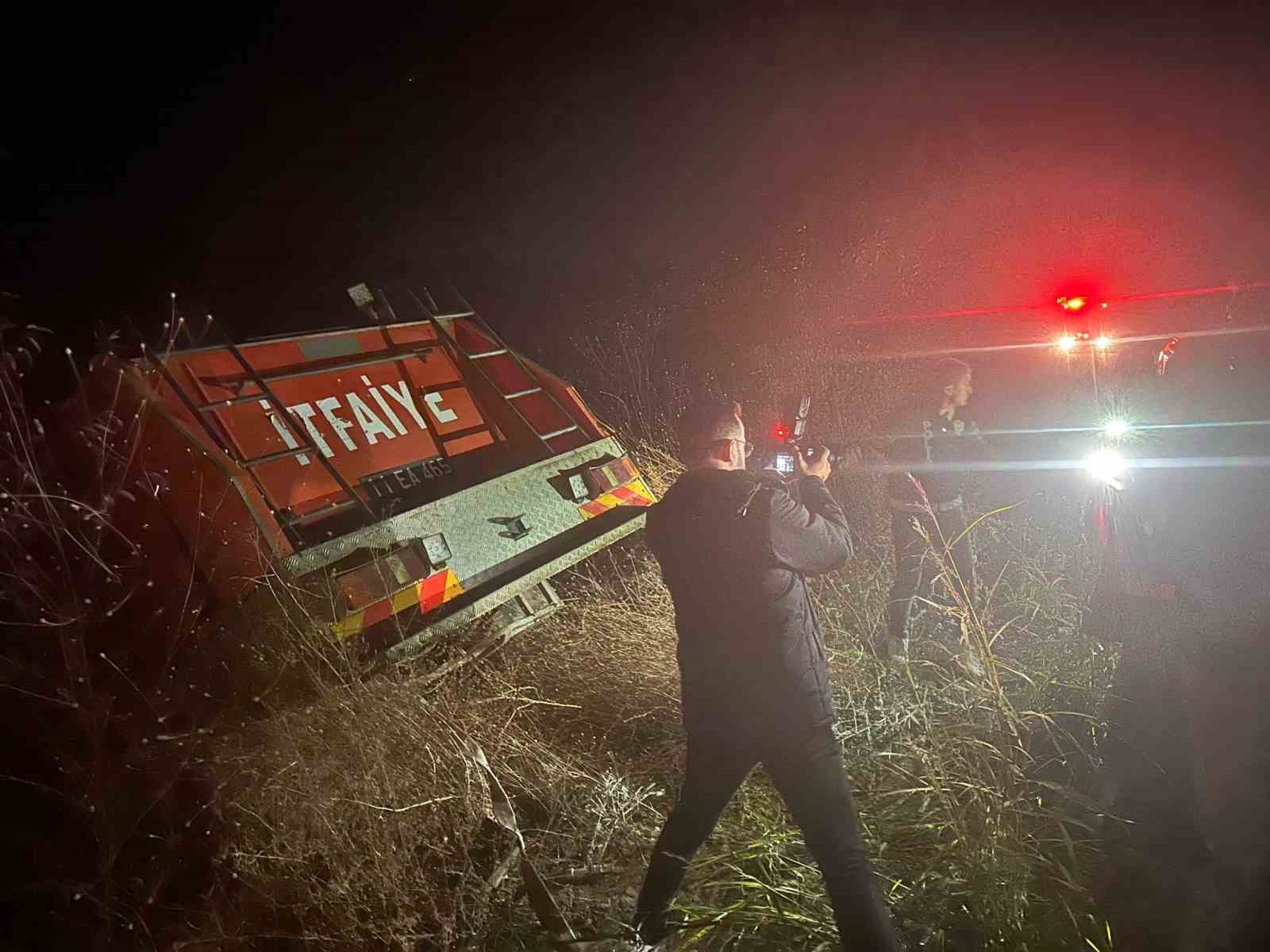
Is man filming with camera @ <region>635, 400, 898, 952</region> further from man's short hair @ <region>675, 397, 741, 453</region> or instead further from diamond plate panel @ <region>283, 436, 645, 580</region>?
diamond plate panel @ <region>283, 436, 645, 580</region>

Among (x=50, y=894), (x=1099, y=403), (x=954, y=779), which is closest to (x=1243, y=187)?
(x=1099, y=403)

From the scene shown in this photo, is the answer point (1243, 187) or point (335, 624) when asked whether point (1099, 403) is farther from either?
point (335, 624)

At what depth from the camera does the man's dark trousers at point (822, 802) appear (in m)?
1.84

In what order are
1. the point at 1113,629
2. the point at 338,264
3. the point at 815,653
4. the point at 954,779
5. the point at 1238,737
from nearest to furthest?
the point at 815,653, the point at 954,779, the point at 1238,737, the point at 1113,629, the point at 338,264

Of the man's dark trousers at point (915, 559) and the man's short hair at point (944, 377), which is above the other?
the man's short hair at point (944, 377)

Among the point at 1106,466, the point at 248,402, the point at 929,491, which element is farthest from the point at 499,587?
the point at 1106,466

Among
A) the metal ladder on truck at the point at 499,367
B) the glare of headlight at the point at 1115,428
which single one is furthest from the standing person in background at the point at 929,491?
the glare of headlight at the point at 1115,428

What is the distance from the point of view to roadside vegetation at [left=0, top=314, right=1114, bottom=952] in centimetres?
227

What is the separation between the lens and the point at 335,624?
272 cm

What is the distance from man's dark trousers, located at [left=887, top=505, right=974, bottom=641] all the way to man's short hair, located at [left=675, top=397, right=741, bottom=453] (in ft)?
6.08

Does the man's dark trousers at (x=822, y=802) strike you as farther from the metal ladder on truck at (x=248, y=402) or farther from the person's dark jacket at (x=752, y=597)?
the metal ladder on truck at (x=248, y=402)

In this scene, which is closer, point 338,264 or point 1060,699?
point 1060,699

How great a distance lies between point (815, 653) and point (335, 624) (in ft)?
5.62

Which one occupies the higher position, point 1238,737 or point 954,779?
point 954,779
